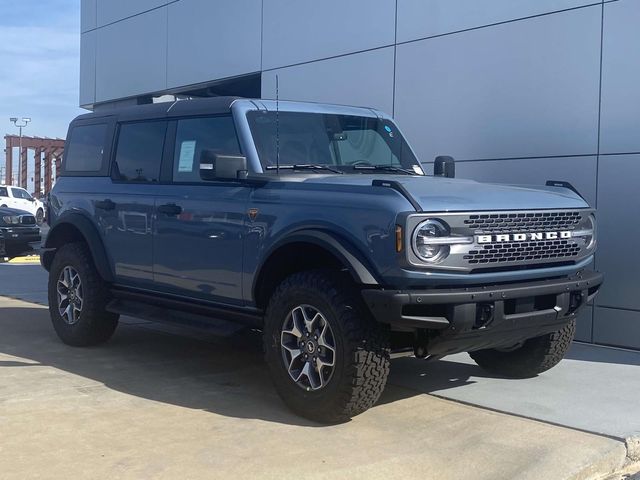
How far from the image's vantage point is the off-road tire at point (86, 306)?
21.9 ft

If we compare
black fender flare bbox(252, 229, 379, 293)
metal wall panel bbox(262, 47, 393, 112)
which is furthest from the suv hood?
metal wall panel bbox(262, 47, 393, 112)

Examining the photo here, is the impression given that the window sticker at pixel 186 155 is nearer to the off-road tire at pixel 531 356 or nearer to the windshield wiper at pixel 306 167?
the windshield wiper at pixel 306 167

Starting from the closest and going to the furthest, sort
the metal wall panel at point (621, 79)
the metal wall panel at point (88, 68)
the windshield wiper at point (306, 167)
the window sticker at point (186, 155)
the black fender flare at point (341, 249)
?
1. the black fender flare at point (341, 249)
2. the windshield wiper at point (306, 167)
3. the window sticker at point (186, 155)
4. the metal wall panel at point (621, 79)
5. the metal wall panel at point (88, 68)

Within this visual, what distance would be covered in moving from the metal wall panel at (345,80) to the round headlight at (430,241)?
5.69 meters

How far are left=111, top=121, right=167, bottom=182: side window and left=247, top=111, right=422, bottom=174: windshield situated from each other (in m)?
1.08

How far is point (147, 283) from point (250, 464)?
251cm

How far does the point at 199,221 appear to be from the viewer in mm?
5625

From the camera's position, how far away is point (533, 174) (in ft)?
26.7

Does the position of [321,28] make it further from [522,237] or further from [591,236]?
[522,237]

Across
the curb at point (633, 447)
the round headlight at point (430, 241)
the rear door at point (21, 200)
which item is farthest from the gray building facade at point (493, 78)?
the rear door at point (21, 200)

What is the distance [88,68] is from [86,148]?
9837 mm

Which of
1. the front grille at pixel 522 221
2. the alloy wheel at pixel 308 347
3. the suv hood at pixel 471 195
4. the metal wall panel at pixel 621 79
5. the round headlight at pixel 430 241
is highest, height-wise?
the metal wall panel at pixel 621 79

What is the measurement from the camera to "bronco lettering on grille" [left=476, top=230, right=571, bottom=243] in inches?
179

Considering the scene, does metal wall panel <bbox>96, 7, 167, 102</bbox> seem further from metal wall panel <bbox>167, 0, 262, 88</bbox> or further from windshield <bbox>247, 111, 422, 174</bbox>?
windshield <bbox>247, 111, 422, 174</bbox>
